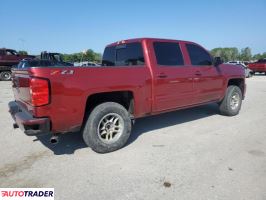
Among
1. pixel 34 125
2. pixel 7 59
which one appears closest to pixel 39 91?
pixel 34 125

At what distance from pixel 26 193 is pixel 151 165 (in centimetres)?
168

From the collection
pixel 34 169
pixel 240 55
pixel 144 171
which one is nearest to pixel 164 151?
pixel 144 171

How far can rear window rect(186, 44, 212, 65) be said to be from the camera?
210 inches

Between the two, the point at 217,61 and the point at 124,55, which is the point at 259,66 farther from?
the point at 124,55

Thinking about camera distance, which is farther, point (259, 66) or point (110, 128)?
point (259, 66)

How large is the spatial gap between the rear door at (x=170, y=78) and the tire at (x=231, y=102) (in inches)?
59.1

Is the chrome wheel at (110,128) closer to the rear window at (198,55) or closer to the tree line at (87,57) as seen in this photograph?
the rear window at (198,55)

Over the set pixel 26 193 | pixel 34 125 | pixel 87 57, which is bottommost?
pixel 26 193

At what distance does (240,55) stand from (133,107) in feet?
355

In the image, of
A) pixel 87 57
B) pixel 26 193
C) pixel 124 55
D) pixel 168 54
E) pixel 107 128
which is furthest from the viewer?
pixel 87 57

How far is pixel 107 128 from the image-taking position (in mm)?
4023

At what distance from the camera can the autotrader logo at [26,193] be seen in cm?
280

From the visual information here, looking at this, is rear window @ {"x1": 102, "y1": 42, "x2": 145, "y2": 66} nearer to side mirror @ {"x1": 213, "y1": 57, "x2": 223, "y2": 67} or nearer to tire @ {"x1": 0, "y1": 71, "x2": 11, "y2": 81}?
side mirror @ {"x1": 213, "y1": 57, "x2": 223, "y2": 67}

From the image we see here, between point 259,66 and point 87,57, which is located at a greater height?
point 87,57
